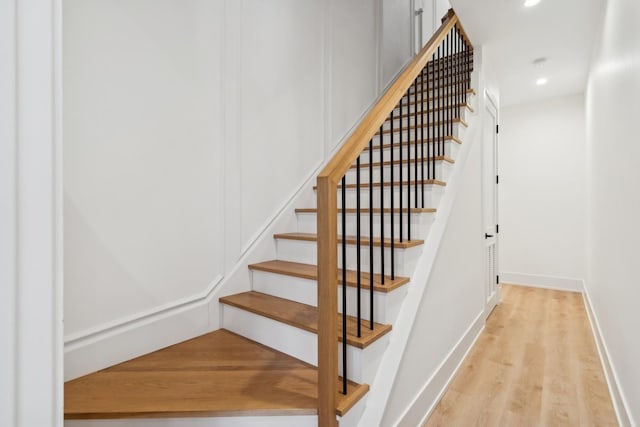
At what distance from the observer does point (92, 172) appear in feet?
4.37

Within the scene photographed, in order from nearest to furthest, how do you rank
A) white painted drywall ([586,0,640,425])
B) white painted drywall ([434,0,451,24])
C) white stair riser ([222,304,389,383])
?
white stair riser ([222,304,389,383]) < white painted drywall ([586,0,640,425]) < white painted drywall ([434,0,451,24])

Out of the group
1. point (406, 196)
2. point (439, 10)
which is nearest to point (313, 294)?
point (406, 196)

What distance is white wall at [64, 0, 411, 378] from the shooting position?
1.31 meters

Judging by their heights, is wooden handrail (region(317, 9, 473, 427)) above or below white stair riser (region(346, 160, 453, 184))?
below

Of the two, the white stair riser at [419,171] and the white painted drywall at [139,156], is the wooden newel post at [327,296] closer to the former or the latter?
the white painted drywall at [139,156]

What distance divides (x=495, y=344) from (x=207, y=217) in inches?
100

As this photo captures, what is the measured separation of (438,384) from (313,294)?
981 mm

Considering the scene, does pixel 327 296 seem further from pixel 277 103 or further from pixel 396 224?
pixel 277 103

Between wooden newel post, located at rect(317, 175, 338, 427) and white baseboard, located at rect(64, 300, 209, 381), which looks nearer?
wooden newel post, located at rect(317, 175, 338, 427)

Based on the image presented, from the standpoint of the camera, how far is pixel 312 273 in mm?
1689

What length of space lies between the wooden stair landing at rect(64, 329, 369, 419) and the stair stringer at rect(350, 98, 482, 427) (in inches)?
5.4


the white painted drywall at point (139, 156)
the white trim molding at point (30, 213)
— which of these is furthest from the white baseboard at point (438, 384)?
the white trim molding at point (30, 213)

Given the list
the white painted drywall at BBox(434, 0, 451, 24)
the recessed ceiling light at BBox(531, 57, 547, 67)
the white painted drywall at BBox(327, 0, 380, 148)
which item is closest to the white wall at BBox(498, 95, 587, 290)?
the recessed ceiling light at BBox(531, 57, 547, 67)

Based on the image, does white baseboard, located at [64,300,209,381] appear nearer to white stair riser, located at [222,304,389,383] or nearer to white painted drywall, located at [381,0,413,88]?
white stair riser, located at [222,304,389,383]
